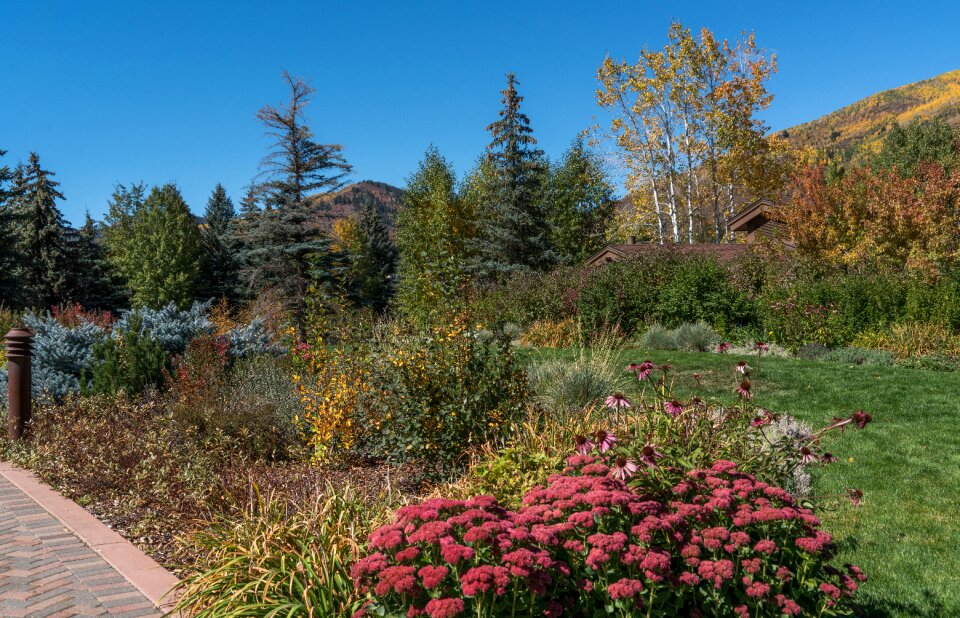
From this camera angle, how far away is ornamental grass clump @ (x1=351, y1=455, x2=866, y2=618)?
6.87 ft

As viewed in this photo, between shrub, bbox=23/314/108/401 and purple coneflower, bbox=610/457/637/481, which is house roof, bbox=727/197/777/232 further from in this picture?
purple coneflower, bbox=610/457/637/481

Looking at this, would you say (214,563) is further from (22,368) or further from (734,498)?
(22,368)

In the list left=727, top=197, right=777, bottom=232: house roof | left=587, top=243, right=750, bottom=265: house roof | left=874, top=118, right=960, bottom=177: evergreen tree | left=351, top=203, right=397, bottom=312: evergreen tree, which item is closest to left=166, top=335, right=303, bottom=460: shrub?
left=587, top=243, right=750, bottom=265: house roof

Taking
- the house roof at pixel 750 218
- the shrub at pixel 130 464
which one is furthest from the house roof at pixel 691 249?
the shrub at pixel 130 464

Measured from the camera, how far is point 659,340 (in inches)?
503

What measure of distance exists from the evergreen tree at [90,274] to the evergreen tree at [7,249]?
672 centimetres

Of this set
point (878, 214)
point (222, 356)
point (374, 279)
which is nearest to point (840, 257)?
point (878, 214)

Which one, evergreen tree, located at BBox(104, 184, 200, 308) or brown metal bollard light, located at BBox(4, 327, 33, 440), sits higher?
evergreen tree, located at BBox(104, 184, 200, 308)

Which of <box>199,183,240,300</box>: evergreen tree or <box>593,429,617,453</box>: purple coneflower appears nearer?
<box>593,429,617,453</box>: purple coneflower

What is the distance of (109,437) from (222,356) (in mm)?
2221

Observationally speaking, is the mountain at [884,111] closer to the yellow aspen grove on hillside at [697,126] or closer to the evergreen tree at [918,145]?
the evergreen tree at [918,145]

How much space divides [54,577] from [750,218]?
24.9m

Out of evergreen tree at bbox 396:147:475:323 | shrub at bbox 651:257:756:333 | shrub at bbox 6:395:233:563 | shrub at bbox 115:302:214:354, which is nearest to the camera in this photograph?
shrub at bbox 6:395:233:563

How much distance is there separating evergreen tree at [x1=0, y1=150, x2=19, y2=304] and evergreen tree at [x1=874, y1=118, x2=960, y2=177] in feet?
132
